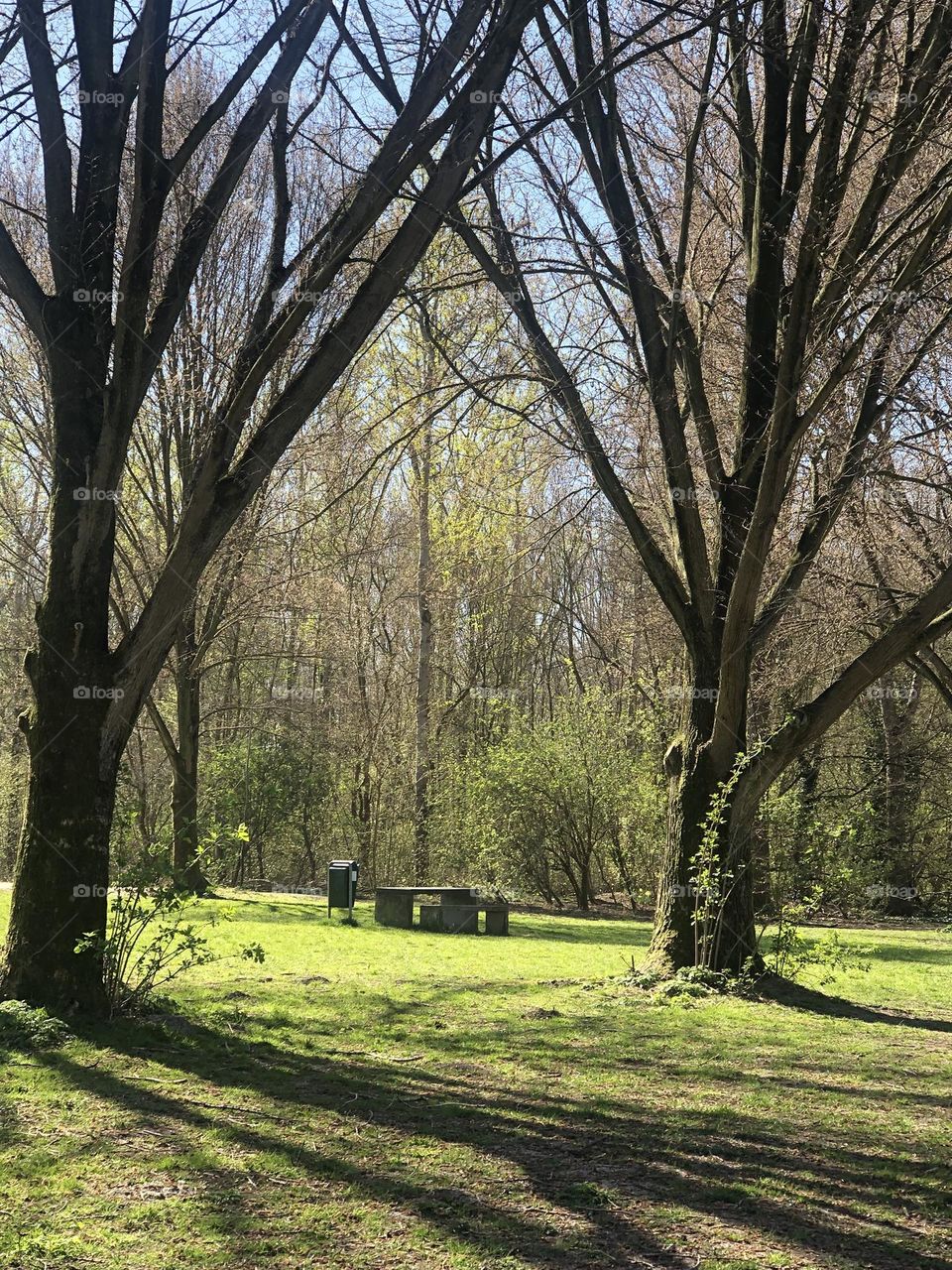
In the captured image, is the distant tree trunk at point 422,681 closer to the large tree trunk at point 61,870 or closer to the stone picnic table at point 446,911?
the stone picnic table at point 446,911

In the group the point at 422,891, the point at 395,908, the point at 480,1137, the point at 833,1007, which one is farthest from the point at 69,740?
the point at 422,891

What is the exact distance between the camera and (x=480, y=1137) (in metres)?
4.30

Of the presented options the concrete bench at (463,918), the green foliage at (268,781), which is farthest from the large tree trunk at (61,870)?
A: the green foliage at (268,781)

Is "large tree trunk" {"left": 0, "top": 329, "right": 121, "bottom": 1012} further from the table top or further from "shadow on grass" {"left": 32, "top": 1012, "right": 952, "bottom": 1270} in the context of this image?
the table top

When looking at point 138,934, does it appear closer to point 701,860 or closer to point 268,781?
point 701,860

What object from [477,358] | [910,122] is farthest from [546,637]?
[910,122]

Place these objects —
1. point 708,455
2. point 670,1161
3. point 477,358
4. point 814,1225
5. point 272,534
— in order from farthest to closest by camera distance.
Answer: point 272,534
point 477,358
point 708,455
point 670,1161
point 814,1225

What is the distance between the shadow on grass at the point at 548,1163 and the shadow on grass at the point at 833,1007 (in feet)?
10.2

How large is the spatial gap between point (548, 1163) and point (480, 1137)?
378mm

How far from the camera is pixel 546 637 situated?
29.5m

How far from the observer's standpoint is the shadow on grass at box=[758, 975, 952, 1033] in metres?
7.75

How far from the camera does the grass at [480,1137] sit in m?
3.24

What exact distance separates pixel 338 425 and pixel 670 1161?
6.25 meters

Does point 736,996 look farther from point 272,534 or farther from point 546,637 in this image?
point 546,637
